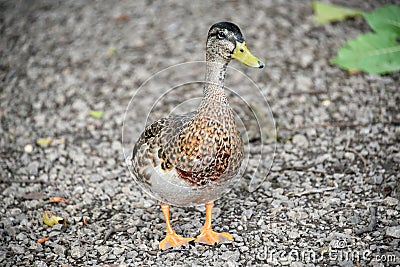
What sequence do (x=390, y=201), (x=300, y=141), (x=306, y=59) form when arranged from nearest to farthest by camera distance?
(x=390, y=201) → (x=300, y=141) → (x=306, y=59)

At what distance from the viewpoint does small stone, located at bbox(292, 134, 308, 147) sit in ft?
17.8

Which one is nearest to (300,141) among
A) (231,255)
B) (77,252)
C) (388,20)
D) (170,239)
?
(388,20)

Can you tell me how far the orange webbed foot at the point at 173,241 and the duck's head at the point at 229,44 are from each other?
135 cm

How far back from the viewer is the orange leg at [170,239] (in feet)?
13.7

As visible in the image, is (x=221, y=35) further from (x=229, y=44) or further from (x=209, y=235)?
(x=209, y=235)

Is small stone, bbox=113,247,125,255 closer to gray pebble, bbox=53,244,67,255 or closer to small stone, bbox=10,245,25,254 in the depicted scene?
gray pebble, bbox=53,244,67,255

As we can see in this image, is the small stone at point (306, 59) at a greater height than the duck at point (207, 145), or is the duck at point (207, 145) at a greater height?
the small stone at point (306, 59)

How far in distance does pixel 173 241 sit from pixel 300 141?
185 centimetres

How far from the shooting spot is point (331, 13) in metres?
7.28

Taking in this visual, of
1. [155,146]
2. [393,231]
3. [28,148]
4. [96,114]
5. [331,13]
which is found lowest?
[393,231]

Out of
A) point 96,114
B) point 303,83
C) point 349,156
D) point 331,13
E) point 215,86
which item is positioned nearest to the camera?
point 215,86

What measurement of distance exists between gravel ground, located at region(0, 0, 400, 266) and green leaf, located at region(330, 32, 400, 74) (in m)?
0.49

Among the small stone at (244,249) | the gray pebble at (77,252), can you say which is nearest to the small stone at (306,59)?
the small stone at (244,249)

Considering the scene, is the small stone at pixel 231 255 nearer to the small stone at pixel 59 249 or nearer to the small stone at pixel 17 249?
the small stone at pixel 59 249
